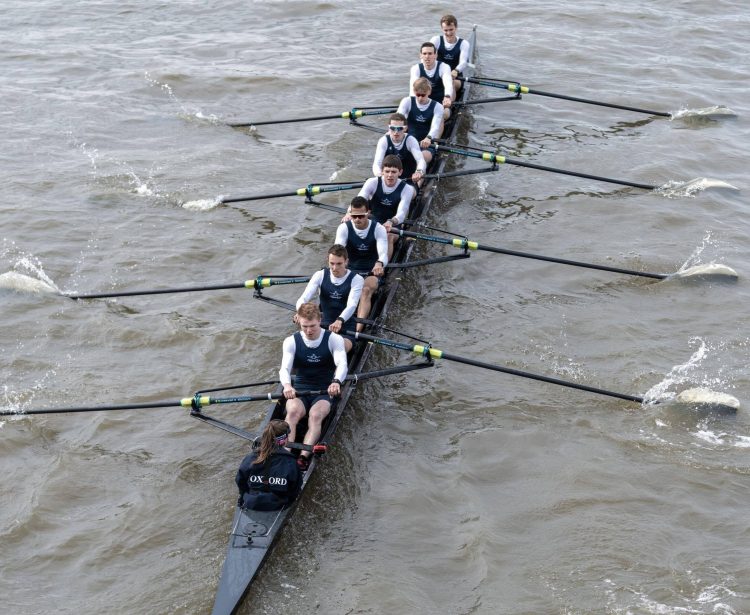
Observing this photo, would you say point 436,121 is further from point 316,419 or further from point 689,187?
point 316,419

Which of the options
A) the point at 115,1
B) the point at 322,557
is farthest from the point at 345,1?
the point at 322,557

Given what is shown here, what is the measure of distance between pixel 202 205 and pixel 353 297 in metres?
5.02

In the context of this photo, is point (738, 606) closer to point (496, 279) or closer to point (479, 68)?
point (496, 279)

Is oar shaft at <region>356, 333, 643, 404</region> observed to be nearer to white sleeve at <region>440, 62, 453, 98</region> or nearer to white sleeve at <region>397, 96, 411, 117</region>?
white sleeve at <region>397, 96, 411, 117</region>

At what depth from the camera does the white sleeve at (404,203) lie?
1123 centimetres

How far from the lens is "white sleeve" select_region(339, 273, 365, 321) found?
9.28 metres

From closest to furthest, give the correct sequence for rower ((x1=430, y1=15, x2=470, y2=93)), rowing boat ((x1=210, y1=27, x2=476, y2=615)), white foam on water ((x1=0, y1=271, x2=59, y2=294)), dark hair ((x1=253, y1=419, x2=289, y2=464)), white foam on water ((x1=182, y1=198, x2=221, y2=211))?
1. rowing boat ((x1=210, y1=27, x2=476, y2=615))
2. dark hair ((x1=253, y1=419, x2=289, y2=464))
3. white foam on water ((x1=0, y1=271, x2=59, y2=294))
4. white foam on water ((x1=182, y1=198, x2=221, y2=211))
5. rower ((x1=430, y1=15, x2=470, y2=93))

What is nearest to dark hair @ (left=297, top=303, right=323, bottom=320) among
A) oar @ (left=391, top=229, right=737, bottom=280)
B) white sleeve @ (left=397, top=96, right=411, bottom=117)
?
oar @ (left=391, top=229, right=737, bottom=280)

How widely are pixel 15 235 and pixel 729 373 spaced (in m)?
9.88

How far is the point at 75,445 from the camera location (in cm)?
883

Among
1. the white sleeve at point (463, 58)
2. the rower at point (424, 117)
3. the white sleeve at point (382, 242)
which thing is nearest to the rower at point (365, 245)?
the white sleeve at point (382, 242)

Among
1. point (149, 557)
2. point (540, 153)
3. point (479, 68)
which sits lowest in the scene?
point (149, 557)

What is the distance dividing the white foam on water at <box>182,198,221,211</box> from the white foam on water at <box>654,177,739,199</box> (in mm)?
7142

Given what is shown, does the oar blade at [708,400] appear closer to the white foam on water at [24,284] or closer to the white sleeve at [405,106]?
the white sleeve at [405,106]
